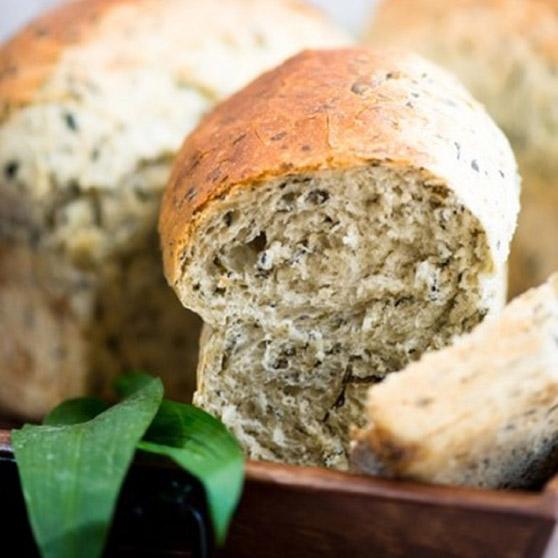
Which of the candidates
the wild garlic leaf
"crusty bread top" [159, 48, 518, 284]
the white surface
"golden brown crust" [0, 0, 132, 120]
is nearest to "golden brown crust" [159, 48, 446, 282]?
"crusty bread top" [159, 48, 518, 284]

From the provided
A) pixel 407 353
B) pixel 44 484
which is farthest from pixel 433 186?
pixel 44 484

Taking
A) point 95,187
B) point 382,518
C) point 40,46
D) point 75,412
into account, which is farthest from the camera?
point 40,46

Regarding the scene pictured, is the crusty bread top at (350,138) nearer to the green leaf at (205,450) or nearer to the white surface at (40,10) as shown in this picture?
the green leaf at (205,450)

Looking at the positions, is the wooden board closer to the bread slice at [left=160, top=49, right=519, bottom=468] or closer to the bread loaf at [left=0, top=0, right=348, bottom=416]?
the bread slice at [left=160, top=49, right=519, bottom=468]

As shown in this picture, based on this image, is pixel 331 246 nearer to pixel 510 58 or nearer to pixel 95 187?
pixel 95 187

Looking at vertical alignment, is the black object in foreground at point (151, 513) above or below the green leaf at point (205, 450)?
below

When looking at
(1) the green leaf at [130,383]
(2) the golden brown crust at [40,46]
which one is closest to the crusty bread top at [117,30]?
(2) the golden brown crust at [40,46]

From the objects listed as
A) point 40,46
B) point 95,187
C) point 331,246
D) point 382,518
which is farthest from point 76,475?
point 40,46

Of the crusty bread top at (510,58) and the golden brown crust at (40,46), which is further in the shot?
the crusty bread top at (510,58)
